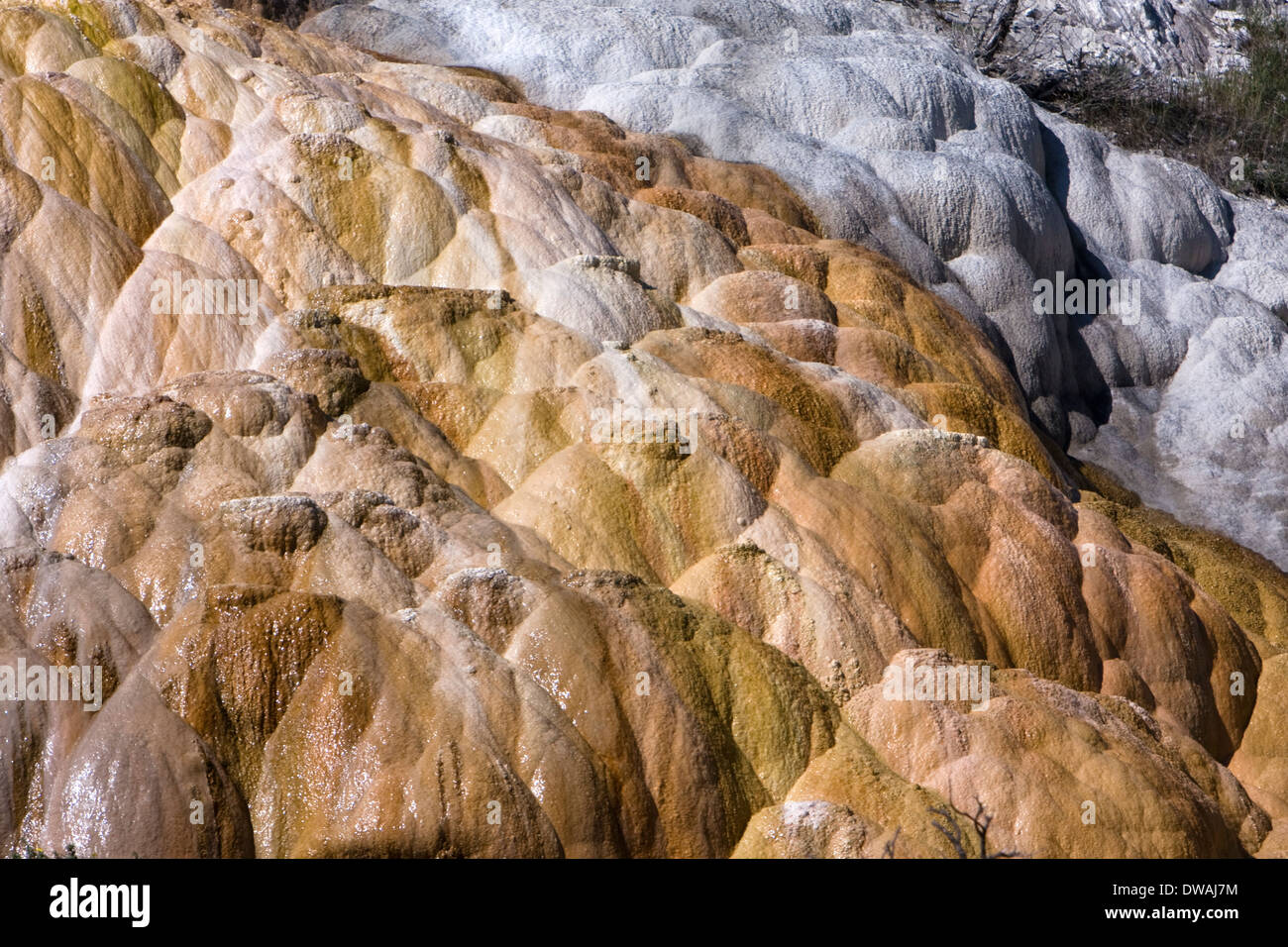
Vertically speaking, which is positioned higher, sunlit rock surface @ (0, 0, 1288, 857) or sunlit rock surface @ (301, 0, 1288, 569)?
sunlit rock surface @ (301, 0, 1288, 569)

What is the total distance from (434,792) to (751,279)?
17.7 ft

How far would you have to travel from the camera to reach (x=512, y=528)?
718 centimetres

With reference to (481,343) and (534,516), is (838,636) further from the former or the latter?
(481,343)

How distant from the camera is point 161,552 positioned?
20.4 feet

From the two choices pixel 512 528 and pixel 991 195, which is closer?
pixel 512 528

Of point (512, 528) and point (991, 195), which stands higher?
point (991, 195)

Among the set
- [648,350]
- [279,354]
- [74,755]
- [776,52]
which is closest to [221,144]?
[279,354]

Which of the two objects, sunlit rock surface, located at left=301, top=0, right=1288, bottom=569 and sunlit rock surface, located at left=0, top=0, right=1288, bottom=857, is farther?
sunlit rock surface, located at left=301, top=0, right=1288, bottom=569

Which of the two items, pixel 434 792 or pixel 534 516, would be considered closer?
pixel 434 792

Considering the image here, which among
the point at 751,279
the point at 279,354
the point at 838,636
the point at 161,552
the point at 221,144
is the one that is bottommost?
the point at 838,636

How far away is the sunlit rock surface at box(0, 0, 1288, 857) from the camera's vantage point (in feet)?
18.6

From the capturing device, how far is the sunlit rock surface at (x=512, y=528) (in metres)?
5.66

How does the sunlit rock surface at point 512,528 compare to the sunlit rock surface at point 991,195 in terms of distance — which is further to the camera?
the sunlit rock surface at point 991,195

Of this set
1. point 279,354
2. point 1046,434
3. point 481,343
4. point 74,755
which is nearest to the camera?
point 74,755
